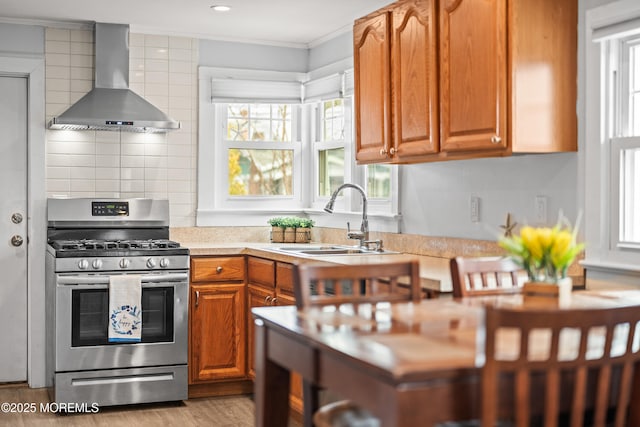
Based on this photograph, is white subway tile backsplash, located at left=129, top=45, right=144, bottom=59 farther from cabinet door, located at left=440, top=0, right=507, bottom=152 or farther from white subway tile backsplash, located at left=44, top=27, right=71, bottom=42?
cabinet door, located at left=440, top=0, right=507, bottom=152

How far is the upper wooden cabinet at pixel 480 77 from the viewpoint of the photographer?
124 inches

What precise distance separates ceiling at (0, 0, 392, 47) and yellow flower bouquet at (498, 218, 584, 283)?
2550 mm

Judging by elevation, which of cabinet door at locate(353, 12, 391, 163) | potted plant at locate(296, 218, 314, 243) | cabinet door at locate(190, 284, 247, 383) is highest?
cabinet door at locate(353, 12, 391, 163)

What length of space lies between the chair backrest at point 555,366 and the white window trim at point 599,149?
1.29 metres

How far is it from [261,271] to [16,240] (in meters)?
1.70

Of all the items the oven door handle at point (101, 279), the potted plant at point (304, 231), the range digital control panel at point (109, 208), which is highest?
the range digital control panel at point (109, 208)

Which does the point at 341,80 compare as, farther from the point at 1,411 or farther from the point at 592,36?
the point at 1,411

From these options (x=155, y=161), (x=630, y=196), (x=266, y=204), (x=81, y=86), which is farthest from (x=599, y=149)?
(x=81, y=86)

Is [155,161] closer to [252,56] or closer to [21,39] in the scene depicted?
[252,56]

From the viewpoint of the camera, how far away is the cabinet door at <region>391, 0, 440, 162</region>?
142 inches

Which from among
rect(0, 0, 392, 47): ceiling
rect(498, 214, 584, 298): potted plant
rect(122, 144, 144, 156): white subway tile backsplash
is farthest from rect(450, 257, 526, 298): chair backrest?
rect(122, 144, 144, 156): white subway tile backsplash

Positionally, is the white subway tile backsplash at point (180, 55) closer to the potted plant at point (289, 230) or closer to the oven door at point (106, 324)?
the potted plant at point (289, 230)

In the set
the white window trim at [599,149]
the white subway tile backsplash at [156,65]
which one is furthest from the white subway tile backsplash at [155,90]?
the white window trim at [599,149]

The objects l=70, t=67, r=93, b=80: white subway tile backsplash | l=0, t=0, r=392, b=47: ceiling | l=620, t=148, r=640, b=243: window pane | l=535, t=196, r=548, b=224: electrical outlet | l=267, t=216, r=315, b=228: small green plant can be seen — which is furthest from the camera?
l=267, t=216, r=315, b=228: small green plant
